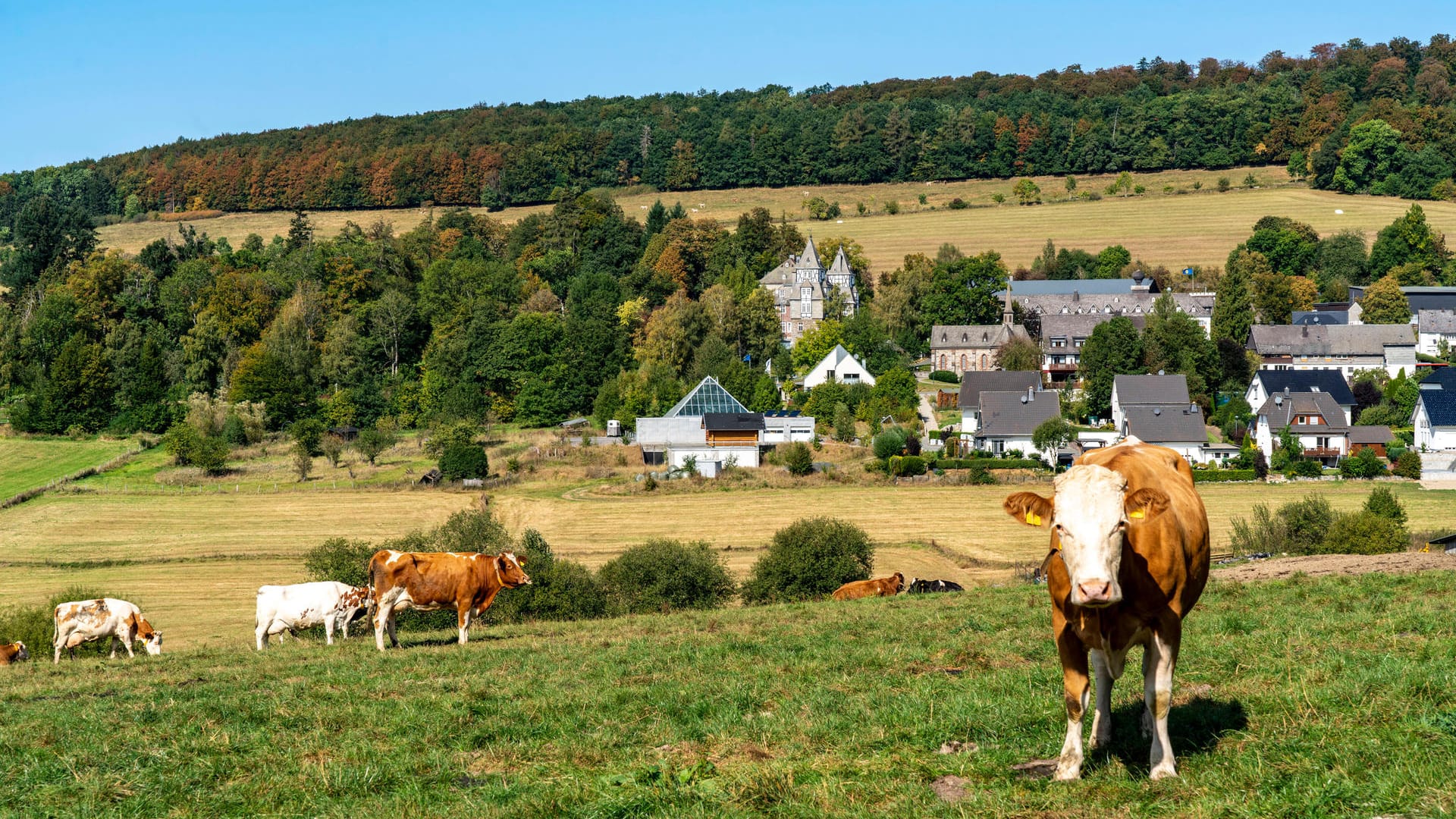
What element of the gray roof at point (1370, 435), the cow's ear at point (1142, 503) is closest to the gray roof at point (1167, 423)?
the gray roof at point (1370, 435)

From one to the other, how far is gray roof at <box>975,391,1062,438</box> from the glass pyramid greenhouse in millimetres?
15782

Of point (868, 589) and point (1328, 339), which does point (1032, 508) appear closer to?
point (868, 589)

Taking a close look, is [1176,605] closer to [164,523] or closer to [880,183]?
[164,523]

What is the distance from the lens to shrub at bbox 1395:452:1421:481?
2699 inches

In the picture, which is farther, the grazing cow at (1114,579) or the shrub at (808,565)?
the shrub at (808,565)

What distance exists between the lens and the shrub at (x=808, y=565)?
114 ft

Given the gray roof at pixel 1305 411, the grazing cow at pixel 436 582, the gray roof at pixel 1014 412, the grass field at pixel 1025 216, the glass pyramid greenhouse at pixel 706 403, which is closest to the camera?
the grazing cow at pixel 436 582

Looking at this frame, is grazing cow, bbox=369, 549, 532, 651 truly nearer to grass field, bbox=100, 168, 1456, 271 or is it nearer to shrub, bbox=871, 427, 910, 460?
shrub, bbox=871, 427, 910, 460

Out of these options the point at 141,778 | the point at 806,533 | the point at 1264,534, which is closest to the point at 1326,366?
the point at 1264,534

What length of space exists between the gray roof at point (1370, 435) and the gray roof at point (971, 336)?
32.9 metres

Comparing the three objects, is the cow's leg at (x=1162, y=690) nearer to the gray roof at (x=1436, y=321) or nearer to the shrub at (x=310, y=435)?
the shrub at (x=310, y=435)

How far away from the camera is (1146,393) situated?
277 feet

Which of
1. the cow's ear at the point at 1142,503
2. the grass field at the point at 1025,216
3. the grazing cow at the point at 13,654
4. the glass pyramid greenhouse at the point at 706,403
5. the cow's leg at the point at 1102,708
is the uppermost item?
the grass field at the point at 1025,216

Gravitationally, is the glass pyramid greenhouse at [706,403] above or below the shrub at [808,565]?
above
